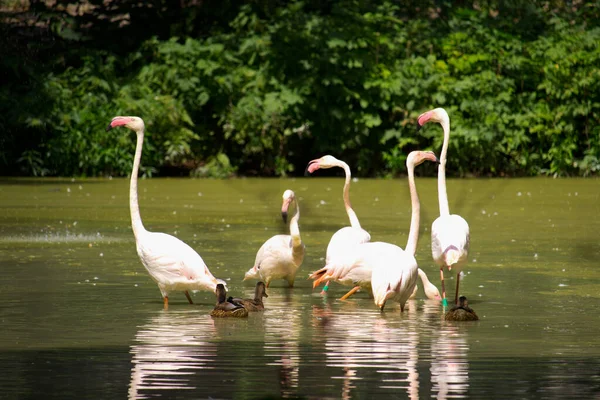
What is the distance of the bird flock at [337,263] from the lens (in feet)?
30.2

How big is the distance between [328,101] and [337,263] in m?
15.3

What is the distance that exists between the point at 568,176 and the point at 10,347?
18.9 metres

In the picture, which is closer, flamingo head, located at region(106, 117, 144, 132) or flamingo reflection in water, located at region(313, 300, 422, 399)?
flamingo reflection in water, located at region(313, 300, 422, 399)

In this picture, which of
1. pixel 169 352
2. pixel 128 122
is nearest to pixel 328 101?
pixel 128 122

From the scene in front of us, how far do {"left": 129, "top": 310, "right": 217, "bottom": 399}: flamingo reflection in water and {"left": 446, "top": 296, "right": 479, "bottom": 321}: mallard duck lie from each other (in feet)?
5.40

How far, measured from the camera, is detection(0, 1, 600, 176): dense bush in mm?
24359

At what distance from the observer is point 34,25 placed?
90.1 ft

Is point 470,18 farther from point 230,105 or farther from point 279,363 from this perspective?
point 279,363

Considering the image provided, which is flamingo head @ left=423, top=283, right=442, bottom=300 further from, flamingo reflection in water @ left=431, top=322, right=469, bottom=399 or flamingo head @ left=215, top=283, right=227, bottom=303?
flamingo head @ left=215, top=283, right=227, bottom=303

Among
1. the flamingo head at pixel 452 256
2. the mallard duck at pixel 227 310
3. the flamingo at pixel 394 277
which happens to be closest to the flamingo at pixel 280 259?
the flamingo at pixel 394 277

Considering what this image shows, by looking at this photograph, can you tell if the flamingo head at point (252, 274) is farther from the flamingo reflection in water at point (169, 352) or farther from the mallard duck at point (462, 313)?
the mallard duck at point (462, 313)

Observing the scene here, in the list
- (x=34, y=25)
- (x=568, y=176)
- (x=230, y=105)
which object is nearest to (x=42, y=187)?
(x=230, y=105)

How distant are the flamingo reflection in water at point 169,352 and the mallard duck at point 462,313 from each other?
165cm

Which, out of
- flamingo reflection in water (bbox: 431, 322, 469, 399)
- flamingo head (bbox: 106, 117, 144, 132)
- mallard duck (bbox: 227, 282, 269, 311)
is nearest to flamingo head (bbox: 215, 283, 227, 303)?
mallard duck (bbox: 227, 282, 269, 311)
